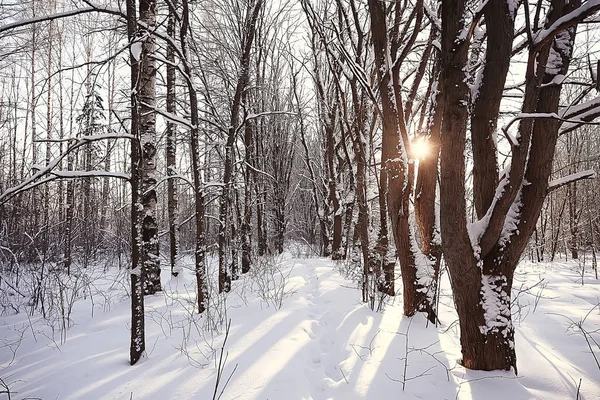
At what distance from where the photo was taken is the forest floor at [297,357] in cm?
207

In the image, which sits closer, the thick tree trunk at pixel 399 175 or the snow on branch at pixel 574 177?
the snow on branch at pixel 574 177

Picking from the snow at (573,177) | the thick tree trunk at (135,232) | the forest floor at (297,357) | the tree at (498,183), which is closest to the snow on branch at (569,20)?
the tree at (498,183)

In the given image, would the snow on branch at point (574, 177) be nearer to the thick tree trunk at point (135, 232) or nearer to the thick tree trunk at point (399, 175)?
the thick tree trunk at point (399, 175)

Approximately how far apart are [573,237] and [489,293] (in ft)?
45.9

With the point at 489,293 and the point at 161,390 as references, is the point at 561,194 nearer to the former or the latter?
the point at 489,293

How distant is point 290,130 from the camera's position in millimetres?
13750

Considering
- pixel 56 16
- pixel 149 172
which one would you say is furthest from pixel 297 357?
pixel 149 172

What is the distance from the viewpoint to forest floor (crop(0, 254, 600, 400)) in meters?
2.07

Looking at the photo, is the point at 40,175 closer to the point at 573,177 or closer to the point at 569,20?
the point at 569,20

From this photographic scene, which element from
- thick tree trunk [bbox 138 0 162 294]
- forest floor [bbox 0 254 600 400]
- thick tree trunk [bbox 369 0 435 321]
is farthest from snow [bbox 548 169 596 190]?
thick tree trunk [bbox 138 0 162 294]

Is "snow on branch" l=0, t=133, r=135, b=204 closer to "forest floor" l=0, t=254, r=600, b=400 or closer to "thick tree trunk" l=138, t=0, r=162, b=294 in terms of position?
"forest floor" l=0, t=254, r=600, b=400

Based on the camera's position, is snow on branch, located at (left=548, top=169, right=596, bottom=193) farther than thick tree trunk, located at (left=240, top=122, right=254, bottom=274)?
No

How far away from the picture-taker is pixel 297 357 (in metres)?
2.63

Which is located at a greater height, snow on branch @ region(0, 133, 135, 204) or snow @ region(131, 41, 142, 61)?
snow @ region(131, 41, 142, 61)
